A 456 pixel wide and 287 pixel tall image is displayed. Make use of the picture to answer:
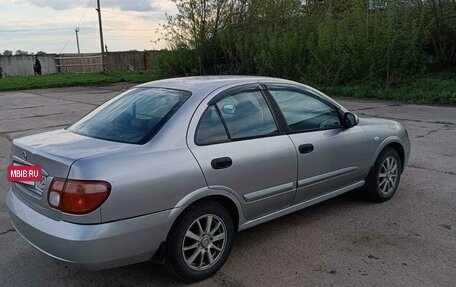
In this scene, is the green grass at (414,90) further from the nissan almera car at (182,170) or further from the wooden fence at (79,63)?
the wooden fence at (79,63)

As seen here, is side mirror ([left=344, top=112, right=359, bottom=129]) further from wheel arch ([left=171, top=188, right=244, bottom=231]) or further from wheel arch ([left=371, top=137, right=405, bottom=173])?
wheel arch ([left=171, top=188, right=244, bottom=231])

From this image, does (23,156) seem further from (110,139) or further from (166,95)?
(166,95)

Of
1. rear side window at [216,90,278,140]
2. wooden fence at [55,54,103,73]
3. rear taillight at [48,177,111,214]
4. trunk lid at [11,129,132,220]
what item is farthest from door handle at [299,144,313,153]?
wooden fence at [55,54,103,73]

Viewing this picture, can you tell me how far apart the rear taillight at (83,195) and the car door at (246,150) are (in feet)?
2.44

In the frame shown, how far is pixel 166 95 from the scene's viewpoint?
3.79m

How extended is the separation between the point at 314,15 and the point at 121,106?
14.8 m

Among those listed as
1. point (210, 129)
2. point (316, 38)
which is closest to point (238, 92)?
point (210, 129)

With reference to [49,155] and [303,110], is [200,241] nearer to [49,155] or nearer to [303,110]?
[49,155]

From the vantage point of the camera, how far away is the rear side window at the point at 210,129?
3406 mm

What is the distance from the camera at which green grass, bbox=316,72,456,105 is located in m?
12.8

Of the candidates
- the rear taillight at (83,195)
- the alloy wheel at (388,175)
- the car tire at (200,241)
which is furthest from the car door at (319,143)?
the rear taillight at (83,195)

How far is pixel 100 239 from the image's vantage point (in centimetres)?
284

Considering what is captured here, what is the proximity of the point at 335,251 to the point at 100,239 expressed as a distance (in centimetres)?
199

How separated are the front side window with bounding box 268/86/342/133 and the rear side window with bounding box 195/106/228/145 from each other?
72 cm
